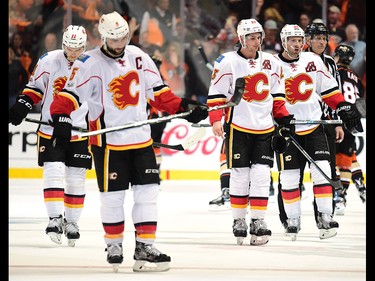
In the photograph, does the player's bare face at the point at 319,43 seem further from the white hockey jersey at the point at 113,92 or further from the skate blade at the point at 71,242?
the white hockey jersey at the point at 113,92

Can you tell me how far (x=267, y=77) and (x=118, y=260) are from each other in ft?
6.50

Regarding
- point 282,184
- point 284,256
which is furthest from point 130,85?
point 282,184

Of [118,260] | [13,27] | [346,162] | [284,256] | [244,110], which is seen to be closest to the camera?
[118,260]

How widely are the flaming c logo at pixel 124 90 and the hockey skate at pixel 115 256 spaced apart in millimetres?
708

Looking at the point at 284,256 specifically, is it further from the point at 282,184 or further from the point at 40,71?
the point at 40,71

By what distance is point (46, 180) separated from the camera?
7984 mm

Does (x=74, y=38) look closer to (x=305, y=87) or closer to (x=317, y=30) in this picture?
(x=305, y=87)

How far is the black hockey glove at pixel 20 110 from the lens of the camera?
752 cm

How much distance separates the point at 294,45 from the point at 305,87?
282mm

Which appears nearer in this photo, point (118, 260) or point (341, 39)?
point (118, 260)

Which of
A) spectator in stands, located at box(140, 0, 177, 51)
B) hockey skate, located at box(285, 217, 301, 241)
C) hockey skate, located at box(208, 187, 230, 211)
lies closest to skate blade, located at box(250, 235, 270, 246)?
hockey skate, located at box(285, 217, 301, 241)

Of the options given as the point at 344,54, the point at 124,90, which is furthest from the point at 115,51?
the point at 344,54

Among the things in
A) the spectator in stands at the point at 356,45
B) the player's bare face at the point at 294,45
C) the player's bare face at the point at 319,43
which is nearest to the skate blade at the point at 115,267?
the player's bare face at the point at 294,45

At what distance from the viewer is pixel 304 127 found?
8.29 meters
